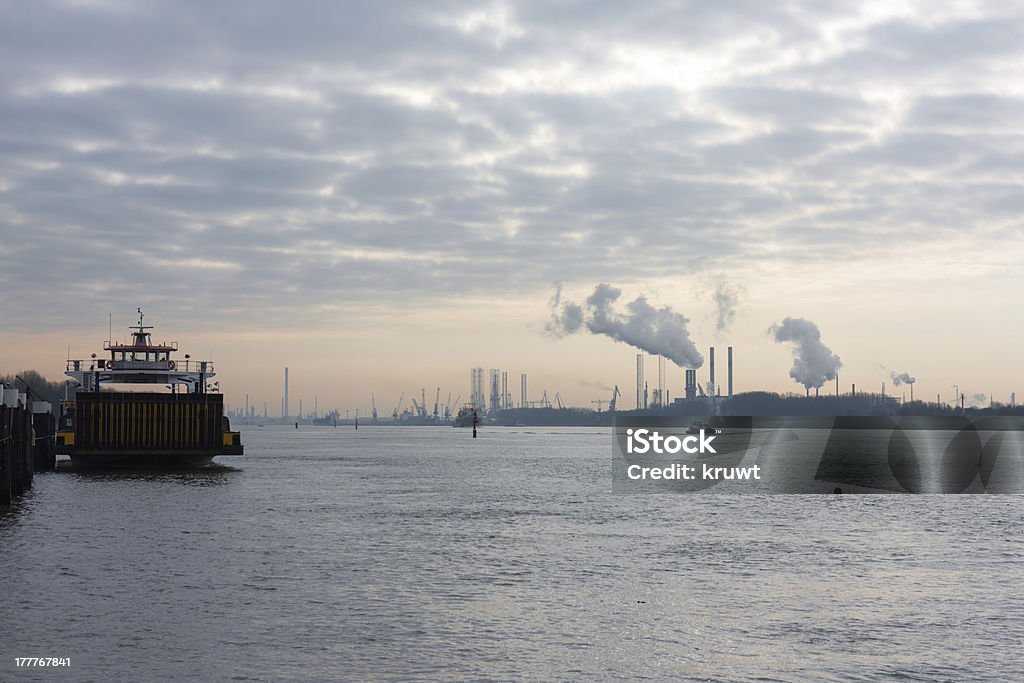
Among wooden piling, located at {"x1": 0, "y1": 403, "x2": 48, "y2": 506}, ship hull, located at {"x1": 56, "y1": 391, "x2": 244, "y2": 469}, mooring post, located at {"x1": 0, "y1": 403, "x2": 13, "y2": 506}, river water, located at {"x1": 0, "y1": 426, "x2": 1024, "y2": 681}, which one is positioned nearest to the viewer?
river water, located at {"x1": 0, "y1": 426, "x2": 1024, "y2": 681}

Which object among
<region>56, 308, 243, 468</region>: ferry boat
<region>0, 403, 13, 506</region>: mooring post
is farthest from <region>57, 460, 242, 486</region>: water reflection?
<region>0, 403, 13, 506</region>: mooring post

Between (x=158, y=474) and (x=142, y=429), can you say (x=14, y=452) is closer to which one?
(x=142, y=429)

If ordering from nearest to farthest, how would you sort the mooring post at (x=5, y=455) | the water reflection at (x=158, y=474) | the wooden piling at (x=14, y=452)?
the mooring post at (x=5, y=455) < the wooden piling at (x=14, y=452) < the water reflection at (x=158, y=474)

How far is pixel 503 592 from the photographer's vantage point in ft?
94.8

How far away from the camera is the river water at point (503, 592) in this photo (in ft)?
69.2

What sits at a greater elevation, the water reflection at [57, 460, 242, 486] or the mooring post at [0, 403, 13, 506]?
the mooring post at [0, 403, 13, 506]

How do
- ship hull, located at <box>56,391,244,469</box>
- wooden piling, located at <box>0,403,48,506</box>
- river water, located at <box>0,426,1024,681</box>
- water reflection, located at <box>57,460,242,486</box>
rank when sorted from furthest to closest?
ship hull, located at <box>56,391,244,469</box> → water reflection, located at <box>57,460,242,486</box> → wooden piling, located at <box>0,403,48,506</box> → river water, located at <box>0,426,1024,681</box>

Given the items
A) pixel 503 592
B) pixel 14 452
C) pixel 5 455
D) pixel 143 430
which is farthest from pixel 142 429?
pixel 503 592

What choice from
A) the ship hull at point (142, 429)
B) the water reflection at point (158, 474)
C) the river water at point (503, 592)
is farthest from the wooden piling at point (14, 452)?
the ship hull at point (142, 429)

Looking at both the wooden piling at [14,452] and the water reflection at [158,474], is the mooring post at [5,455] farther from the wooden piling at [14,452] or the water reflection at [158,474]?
the water reflection at [158,474]

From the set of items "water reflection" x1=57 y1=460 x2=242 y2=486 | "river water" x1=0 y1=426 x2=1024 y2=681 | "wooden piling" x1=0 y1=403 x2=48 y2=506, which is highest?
"wooden piling" x1=0 y1=403 x2=48 y2=506

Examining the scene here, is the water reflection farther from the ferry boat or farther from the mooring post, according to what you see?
the mooring post

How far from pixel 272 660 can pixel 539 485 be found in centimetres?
5572

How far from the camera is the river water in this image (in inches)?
830
